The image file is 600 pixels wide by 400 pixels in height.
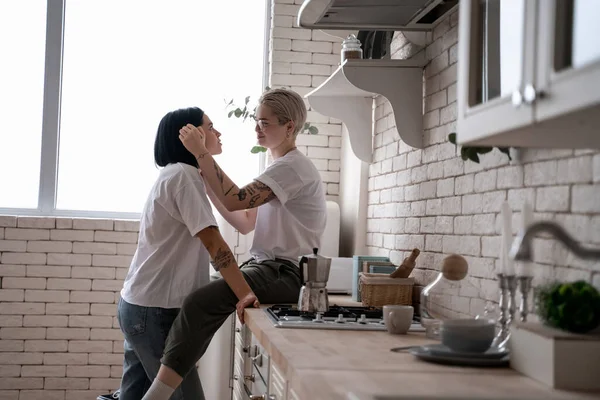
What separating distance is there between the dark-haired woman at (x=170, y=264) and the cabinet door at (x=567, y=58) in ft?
6.21

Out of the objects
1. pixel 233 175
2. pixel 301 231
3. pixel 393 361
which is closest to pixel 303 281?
pixel 301 231

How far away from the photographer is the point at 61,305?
4.99 metres

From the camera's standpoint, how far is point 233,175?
17.2ft

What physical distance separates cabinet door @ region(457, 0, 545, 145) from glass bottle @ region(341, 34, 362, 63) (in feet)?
6.07

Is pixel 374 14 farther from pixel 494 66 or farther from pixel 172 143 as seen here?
pixel 494 66

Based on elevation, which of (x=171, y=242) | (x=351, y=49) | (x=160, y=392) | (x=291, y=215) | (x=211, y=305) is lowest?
(x=160, y=392)

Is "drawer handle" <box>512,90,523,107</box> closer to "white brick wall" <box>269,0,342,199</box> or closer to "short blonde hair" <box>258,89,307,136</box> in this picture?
"short blonde hair" <box>258,89,307,136</box>

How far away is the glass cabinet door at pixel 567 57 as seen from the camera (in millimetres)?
1238

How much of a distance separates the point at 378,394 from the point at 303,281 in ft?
5.36

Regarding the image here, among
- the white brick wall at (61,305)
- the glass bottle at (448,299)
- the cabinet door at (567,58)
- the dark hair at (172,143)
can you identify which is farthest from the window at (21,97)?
the cabinet door at (567,58)

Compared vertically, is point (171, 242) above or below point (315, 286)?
above

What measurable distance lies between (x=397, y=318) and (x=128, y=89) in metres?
3.31

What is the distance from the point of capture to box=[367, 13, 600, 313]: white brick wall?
198 centimetres

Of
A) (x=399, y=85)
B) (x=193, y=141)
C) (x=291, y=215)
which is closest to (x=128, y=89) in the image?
(x=193, y=141)
